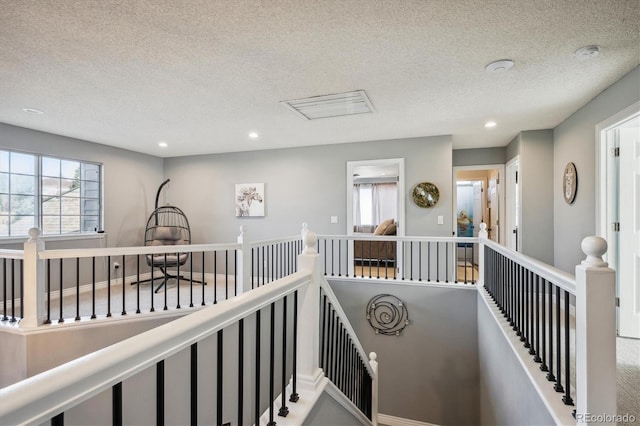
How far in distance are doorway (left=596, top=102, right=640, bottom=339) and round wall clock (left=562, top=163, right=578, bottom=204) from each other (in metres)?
0.59

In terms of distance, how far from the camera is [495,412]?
2.84 m

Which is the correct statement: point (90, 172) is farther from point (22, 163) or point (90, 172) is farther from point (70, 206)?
point (22, 163)

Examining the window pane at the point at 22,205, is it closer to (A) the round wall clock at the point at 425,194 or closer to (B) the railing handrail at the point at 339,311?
(B) the railing handrail at the point at 339,311

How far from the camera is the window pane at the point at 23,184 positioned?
4250mm

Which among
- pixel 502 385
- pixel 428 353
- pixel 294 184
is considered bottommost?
pixel 428 353

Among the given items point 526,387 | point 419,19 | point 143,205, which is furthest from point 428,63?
point 143,205

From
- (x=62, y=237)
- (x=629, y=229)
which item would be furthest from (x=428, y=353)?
(x=62, y=237)

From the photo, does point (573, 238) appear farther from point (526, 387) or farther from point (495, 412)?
point (526, 387)

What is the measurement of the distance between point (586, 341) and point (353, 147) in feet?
14.3

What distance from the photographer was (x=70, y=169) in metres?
4.93

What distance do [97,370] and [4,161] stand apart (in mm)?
5122

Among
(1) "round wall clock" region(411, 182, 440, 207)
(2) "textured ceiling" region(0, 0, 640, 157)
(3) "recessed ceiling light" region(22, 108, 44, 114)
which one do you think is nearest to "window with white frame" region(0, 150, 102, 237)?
(2) "textured ceiling" region(0, 0, 640, 157)

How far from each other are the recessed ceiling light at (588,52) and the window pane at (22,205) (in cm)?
621

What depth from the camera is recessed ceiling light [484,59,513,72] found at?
2436mm
